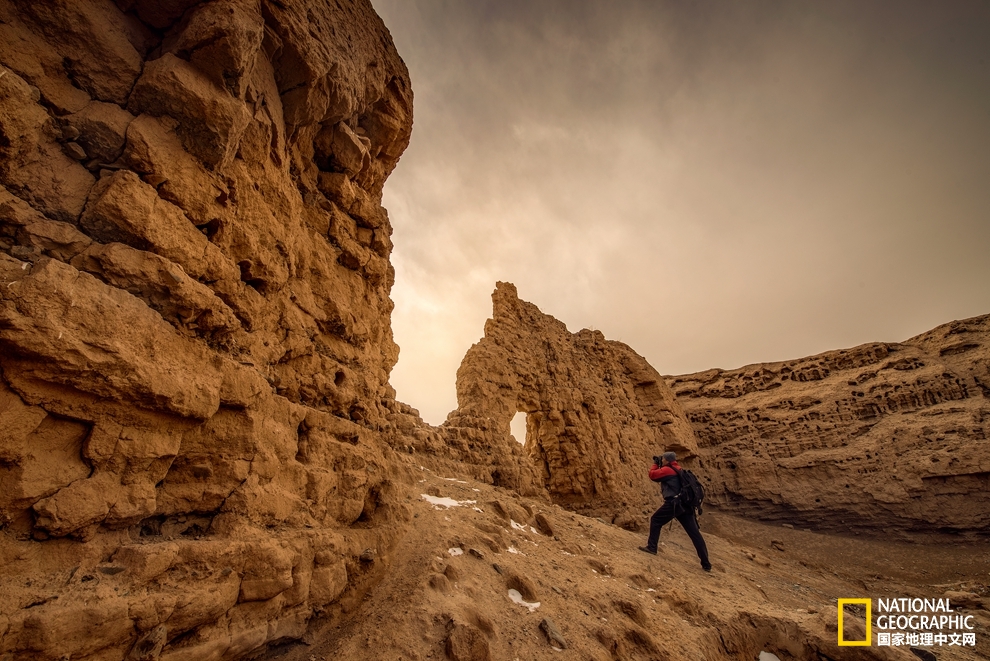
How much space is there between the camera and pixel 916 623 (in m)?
6.61

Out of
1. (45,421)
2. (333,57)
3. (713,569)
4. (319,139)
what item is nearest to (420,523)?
(45,421)

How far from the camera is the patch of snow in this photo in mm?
3678

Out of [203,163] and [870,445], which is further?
[870,445]

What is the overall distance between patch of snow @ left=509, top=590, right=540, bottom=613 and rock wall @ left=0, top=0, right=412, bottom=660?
129 centimetres

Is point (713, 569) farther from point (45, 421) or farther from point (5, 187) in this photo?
point (5, 187)

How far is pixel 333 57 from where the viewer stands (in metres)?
3.92

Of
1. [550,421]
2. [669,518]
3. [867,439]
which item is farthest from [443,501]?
[867,439]

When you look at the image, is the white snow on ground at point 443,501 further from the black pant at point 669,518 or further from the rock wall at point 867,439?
the rock wall at point 867,439

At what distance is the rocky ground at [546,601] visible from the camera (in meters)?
2.96

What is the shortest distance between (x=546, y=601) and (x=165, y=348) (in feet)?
12.0

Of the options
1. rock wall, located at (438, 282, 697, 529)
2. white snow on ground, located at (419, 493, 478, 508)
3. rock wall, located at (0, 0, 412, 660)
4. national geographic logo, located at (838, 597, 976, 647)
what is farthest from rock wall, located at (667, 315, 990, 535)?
rock wall, located at (0, 0, 412, 660)

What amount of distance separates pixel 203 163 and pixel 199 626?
2772mm

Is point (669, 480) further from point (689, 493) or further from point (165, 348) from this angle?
point (165, 348)

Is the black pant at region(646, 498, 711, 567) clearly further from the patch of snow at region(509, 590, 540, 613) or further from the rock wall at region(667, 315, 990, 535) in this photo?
the rock wall at region(667, 315, 990, 535)
